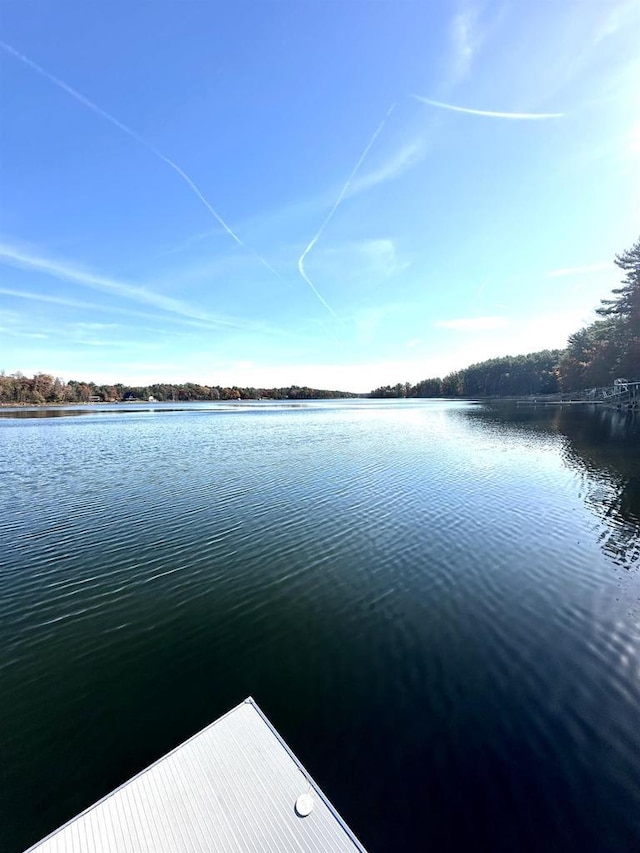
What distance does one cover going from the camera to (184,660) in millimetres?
7609

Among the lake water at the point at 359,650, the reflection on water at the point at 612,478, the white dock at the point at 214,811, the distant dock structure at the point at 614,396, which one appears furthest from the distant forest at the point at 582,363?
the white dock at the point at 214,811

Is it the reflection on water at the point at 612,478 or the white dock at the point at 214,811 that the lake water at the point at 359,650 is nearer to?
the reflection on water at the point at 612,478

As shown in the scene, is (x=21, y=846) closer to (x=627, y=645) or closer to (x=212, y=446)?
(x=627, y=645)

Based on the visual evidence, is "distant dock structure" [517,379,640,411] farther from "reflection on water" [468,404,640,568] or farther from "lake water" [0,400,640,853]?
"lake water" [0,400,640,853]

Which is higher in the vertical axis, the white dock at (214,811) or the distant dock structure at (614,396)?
the distant dock structure at (614,396)

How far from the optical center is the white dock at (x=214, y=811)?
3896 millimetres

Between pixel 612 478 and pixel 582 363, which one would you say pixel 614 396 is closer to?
pixel 582 363

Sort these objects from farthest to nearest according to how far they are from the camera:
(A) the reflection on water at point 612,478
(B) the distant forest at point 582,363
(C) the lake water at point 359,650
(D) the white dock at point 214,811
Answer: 1. (B) the distant forest at point 582,363
2. (A) the reflection on water at point 612,478
3. (C) the lake water at point 359,650
4. (D) the white dock at point 214,811

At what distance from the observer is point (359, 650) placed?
7.86 m

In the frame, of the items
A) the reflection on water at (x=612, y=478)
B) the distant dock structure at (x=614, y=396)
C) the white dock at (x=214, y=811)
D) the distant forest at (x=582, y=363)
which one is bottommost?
the reflection on water at (x=612, y=478)

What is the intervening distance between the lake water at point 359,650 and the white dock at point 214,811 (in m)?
0.97

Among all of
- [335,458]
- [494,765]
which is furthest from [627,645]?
[335,458]

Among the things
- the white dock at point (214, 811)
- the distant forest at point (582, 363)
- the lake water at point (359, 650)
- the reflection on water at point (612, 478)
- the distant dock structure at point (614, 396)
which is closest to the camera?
the white dock at point (214, 811)

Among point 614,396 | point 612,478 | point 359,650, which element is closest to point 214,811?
point 359,650
